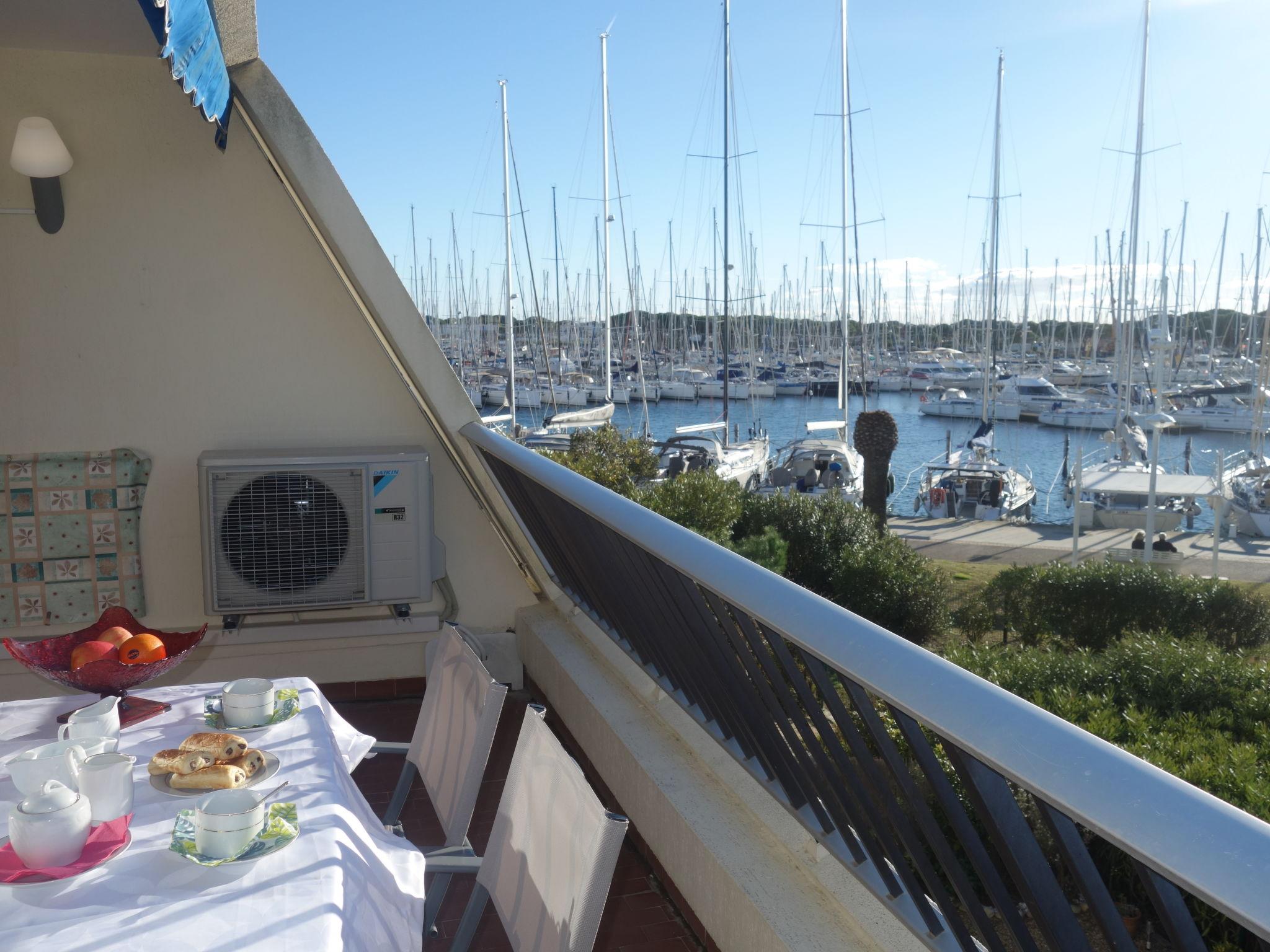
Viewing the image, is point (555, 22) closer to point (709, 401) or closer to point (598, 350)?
point (598, 350)

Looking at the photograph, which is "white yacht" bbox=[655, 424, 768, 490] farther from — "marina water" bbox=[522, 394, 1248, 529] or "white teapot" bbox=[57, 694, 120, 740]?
"white teapot" bbox=[57, 694, 120, 740]

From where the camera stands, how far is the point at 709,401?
1725 inches

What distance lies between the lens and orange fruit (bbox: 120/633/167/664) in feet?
7.25

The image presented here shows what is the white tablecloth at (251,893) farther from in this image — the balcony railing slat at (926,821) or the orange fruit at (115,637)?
the balcony railing slat at (926,821)

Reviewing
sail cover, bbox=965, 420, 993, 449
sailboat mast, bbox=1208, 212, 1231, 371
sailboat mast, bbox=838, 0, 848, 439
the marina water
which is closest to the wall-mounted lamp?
sailboat mast, bbox=838, 0, 848, 439

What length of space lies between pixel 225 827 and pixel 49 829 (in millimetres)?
251

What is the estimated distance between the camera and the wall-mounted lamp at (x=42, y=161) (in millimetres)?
3645

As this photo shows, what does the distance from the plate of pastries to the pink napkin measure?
0.53 feet

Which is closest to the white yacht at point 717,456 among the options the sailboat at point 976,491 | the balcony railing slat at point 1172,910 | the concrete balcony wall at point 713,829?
the sailboat at point 976,491

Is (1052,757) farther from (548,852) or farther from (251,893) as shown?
(251,893)

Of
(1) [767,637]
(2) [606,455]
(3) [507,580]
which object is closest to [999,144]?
(2) [606,455]

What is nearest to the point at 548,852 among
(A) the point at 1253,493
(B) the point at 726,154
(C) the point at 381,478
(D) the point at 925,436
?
(C) the point at 381,478

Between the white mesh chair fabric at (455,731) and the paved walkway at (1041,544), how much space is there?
11016mm

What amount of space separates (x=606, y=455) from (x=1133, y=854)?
7766mm
